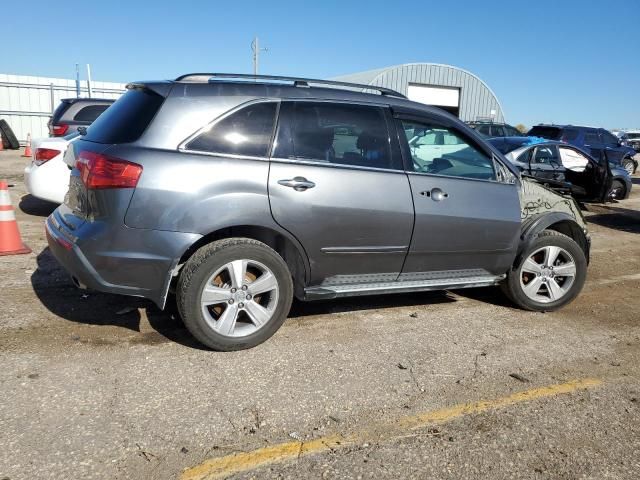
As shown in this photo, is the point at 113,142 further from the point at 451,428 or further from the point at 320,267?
the point at 451,428

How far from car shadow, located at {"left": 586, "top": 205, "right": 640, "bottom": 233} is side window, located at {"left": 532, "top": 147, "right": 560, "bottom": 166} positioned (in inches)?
54.1

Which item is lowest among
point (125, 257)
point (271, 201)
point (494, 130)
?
A: point (125, 257)

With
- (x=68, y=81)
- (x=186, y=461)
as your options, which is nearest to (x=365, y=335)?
(x=186, y=461)

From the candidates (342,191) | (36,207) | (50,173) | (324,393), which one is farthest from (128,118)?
(36,207)

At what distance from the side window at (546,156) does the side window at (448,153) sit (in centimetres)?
741

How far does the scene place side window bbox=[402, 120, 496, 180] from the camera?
4.26m

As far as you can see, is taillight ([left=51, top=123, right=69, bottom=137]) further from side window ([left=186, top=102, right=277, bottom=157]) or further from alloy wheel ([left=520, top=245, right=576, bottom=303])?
alloy wheel ([left=520, top=245, right=576, bottom=303])

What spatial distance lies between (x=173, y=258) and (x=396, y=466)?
5.97ft

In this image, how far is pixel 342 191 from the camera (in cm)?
376

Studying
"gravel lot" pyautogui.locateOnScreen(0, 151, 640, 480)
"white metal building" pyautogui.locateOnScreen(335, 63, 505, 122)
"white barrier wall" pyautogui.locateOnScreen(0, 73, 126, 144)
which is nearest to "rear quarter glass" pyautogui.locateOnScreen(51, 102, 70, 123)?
"gravel lot" pyautogui.locateOnScreen(0, 151, 640, 480)

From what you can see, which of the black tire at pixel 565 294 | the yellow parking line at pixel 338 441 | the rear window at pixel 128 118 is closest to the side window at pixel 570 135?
the black tire at pixel 565 294

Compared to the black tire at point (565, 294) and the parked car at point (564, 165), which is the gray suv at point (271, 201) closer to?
the black tire at point (565, 294)

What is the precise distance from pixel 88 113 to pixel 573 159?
10467mm

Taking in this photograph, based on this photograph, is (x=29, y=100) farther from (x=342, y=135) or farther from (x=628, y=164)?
(x=628, y=164)
